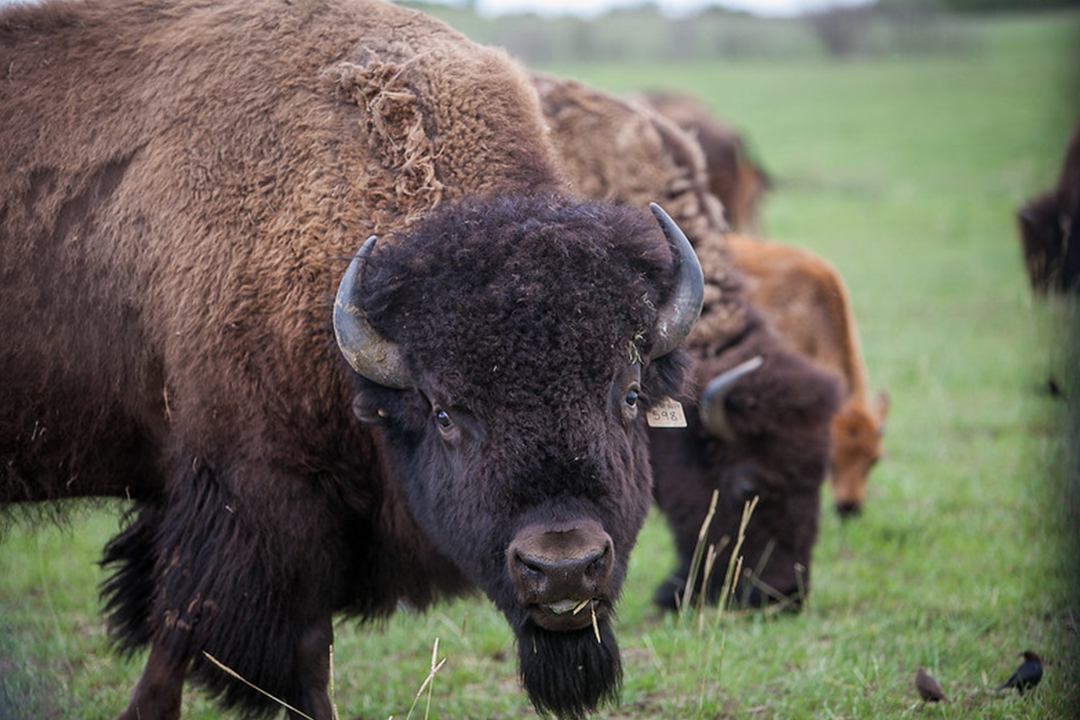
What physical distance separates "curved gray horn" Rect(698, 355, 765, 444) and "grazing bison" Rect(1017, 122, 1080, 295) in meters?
2.64

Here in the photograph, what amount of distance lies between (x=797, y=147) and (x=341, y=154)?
29405mm

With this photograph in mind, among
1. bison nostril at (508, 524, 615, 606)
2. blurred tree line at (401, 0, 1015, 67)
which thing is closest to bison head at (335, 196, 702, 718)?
bison nostril at (508, 524, 615, 606)

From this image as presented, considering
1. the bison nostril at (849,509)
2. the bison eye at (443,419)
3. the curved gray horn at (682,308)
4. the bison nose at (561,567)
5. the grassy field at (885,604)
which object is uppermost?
the curved gray horn at (682,308)

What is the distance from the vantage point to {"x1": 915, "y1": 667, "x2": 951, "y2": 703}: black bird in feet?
14.3

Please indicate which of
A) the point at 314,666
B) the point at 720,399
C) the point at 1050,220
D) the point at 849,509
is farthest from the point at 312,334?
the point at 1050,220

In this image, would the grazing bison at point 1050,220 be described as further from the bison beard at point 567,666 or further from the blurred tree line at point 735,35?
the blurred tree line at point 735,35

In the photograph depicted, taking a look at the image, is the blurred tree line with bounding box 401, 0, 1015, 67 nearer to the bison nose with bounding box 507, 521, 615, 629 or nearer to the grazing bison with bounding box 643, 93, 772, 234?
the grazing bison with bounding box 643, 93, 772, 234

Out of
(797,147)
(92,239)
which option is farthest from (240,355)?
(797,147)

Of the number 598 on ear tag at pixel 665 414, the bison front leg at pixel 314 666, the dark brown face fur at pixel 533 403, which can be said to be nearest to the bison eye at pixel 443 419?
the dark brown face fur at pixel 533 403

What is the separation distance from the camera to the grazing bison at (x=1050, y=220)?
7.71 meters

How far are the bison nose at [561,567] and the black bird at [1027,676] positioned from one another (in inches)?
81.6

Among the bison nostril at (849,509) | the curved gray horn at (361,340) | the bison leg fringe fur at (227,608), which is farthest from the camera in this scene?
the bison nostril at (849,509)

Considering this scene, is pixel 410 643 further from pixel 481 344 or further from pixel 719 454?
pixel 481 344

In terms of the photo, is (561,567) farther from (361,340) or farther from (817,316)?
(817,316)
